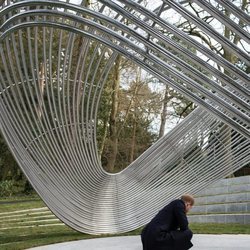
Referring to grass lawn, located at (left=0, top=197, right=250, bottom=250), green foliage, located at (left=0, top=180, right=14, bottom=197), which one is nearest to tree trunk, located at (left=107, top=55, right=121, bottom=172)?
green foliage, located at (left=0, top=180, right=14, bottom=197)

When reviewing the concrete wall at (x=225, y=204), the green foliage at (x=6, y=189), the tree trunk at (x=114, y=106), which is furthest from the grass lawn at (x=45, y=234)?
the green foliage at (x=6, y=189)

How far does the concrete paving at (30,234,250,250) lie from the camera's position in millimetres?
9477

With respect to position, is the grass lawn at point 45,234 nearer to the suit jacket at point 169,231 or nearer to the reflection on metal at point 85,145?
the reflection on metal at point 85,145

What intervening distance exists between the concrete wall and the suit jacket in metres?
8.86

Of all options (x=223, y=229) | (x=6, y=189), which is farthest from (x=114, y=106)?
(x=223, y=229)

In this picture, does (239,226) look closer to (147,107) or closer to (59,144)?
(59,144)

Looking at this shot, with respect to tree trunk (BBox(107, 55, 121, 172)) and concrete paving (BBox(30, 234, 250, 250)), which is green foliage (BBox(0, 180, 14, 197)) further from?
concrete paving (BBox(30, 234, 250, 250))

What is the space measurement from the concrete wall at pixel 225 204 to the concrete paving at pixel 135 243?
3429mm

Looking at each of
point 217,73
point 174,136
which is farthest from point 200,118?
point 217,73

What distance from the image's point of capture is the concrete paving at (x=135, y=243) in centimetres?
948

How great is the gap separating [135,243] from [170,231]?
4557 millimetres

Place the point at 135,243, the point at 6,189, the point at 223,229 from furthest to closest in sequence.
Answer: the point at 6,189
the point at 223,229
the point at 135,243

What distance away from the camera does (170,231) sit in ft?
18.6

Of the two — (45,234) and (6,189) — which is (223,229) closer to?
(45,234)
